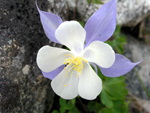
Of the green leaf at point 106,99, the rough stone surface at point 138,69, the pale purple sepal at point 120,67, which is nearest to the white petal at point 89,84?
the pale purple sepal at point 120,67

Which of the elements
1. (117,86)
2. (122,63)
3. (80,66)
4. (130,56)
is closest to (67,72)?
(80,66)

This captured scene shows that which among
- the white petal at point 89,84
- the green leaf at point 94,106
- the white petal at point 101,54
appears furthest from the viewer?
the green leaf at point 94,106

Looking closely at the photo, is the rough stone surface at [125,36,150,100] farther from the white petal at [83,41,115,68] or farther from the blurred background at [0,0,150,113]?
the white petal at [83,41,115,68]

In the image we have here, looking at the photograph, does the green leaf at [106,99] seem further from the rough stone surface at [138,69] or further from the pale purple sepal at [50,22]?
the pale purple sepal at [50,22]

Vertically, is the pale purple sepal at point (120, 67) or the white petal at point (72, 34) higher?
the white petal at point (72, 34)


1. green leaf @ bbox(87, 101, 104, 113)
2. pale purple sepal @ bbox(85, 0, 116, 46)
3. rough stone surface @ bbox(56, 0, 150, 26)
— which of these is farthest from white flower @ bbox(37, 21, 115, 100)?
rough stone surface @ bbox(56, 0, 150, 26)

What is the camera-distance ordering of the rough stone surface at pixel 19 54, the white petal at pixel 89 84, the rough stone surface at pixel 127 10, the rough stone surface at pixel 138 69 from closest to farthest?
the white petal at pixel 89 84, the rough stone surface at pixel 19 54, the rough stone surface at pixel 127 10, the rough stone surface at pixel 138 69

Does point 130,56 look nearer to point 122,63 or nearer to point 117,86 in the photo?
point 117,86

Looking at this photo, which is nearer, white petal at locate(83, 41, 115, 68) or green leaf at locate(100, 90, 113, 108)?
white petal at locate(83, 41, 115, 68)

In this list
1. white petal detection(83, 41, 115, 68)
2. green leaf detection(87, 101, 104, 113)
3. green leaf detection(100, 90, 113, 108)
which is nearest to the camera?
white petal detection(83, 41, 115, 68)
